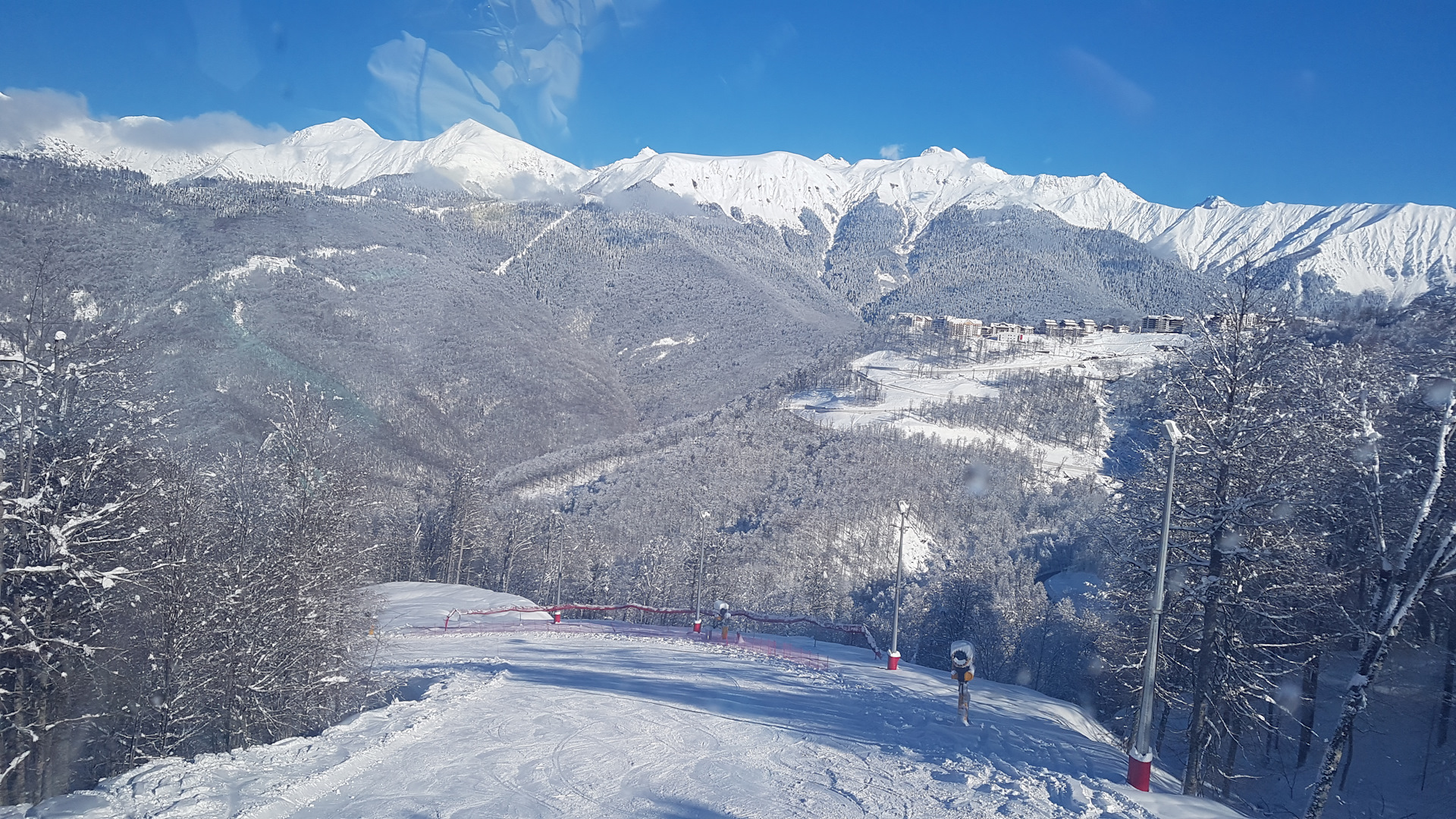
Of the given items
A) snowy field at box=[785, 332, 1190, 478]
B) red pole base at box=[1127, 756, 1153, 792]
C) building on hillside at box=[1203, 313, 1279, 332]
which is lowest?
red pole base at box=[1127, 756, 1153, 792]

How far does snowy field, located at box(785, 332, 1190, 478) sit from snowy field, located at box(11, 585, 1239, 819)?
98409mm

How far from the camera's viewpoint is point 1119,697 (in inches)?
1130

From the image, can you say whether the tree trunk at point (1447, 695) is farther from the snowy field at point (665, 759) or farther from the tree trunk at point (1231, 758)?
the snowy field at point (665, 759)

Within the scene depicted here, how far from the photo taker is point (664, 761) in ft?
37.0

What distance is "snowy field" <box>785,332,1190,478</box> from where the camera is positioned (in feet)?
375

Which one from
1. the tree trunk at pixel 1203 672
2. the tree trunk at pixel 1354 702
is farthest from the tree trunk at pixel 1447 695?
the tree trunk at pixel 1203 672

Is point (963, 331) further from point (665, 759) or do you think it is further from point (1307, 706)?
point (665, 759)

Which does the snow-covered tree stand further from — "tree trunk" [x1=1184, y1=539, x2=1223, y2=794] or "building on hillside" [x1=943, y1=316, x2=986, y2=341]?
"building on hillside" [x1=943, y1=316, x2=986, y2=341]

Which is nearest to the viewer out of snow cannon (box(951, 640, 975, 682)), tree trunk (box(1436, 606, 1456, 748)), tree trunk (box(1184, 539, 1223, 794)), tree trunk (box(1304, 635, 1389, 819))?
tree trunk (box(1304, 635, 1389, 819))

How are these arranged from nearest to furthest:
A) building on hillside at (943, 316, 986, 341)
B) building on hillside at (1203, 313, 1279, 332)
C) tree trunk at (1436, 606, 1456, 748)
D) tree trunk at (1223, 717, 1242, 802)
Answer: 1. building on hillside at (1203, 313, 1279, 332)
2. tree trunk at (1223, 717, 1242, 802)
3. tree trunk at (1436, 606, 1456, 748)
4. building on hillside at (943, 316, 986, 341)

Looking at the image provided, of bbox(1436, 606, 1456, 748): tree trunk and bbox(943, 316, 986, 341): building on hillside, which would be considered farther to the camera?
bbox(943, 316, 986, 341): building on hillside

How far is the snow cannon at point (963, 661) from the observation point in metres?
14.5

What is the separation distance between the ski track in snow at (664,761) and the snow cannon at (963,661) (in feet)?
3.04

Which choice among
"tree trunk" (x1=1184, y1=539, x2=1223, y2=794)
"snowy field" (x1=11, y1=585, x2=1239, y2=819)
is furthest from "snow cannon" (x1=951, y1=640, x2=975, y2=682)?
"tree trunk" (x1=1184, y1=539, x2=1223, y2=794)
